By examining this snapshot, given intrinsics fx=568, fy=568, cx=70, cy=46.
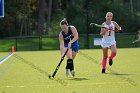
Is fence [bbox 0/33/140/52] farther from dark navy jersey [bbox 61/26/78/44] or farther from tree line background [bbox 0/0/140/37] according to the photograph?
dark navy jersey [bbox 61/26/78/44]

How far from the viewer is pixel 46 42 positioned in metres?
43.7

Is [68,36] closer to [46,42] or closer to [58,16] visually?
[46,42]

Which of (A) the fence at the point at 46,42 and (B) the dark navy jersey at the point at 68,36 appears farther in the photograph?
(A) the fence at the point at 46,42

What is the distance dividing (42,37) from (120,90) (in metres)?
32.2

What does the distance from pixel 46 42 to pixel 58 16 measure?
52.0 ft

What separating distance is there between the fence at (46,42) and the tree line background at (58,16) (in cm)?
531

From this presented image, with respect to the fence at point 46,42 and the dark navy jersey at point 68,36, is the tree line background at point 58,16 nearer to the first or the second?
the fence at point 46,42

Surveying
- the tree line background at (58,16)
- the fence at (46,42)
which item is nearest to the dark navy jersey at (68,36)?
the fence at (46,42)

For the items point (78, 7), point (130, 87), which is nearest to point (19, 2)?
point (78, 7)

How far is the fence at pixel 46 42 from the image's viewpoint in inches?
1677

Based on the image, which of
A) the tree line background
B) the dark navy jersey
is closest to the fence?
the tree line background

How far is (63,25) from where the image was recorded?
15188mm

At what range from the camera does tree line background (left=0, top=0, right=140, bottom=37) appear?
5178 cm

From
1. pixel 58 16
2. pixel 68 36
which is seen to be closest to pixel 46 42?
pixel 58 16
